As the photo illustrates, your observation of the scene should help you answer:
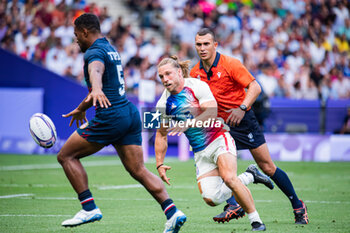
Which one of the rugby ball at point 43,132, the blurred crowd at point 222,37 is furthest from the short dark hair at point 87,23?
the blurred crowd at point 222,37

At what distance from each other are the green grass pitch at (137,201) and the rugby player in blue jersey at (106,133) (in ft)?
2.70

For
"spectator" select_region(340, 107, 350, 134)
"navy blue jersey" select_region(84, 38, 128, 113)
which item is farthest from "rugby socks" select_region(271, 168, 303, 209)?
"spectator" select_region(340, 107, 350, 134)

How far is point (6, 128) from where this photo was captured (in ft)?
65.9

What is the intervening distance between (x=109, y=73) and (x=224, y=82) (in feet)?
6.68

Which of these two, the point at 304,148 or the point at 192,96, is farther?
the point at 304,148

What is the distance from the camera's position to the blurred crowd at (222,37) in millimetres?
21297

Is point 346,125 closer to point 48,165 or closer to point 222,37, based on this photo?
point 222,37

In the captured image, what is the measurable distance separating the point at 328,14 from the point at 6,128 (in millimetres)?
13758

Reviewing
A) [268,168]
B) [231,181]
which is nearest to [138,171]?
[231,181]

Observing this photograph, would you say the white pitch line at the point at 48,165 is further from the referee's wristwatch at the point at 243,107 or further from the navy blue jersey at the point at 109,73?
the navy blue jersey at the point at 109,73

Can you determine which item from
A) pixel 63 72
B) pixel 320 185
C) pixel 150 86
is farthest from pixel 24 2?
pixel 320 185

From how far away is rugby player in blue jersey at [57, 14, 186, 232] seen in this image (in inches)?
262

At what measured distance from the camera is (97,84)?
6.31m

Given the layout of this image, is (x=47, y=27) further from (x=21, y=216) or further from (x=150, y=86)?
(x=21, y=216)
